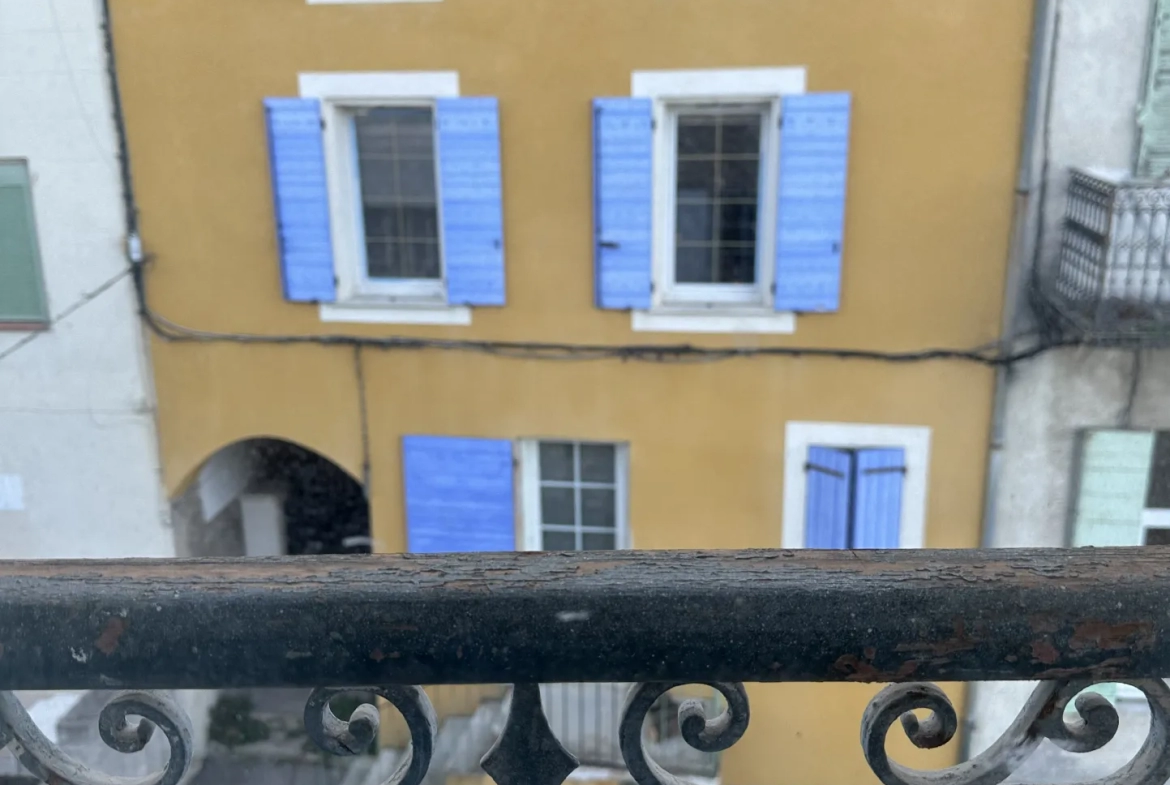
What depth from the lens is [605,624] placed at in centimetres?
44

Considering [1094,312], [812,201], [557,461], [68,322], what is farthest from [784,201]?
[68,322]

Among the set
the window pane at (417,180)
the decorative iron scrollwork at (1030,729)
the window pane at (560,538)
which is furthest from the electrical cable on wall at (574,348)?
the decorative iron scrollwork at (1030,729)

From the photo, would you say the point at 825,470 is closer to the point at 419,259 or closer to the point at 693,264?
the point at 693,264

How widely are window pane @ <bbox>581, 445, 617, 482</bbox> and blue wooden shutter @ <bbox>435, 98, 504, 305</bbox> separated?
714mm

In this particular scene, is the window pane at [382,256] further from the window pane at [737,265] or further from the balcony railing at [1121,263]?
the balcony railing at [1121,263]

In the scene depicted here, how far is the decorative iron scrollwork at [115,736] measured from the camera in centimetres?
47

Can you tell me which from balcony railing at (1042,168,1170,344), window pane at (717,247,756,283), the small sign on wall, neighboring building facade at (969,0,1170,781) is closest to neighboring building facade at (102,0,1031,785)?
window pane at (717,247,756,283)

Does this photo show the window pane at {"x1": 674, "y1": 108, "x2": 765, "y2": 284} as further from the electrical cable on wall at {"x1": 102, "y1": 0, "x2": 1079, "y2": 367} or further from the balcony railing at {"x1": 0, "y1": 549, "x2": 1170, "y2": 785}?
the balcony railing at {"x1": 0, "y1": 549, "x2": 1170, "y2": 785}

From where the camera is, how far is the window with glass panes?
13.6 ft

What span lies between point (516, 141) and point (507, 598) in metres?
3.42

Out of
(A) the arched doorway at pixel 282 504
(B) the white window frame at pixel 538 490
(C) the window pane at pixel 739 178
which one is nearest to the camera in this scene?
(C) the window pane at pixel 739 178

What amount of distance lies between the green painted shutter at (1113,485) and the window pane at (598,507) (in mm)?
1750

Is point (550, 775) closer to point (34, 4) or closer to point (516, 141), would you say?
point (516, 141)

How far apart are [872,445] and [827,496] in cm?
25
